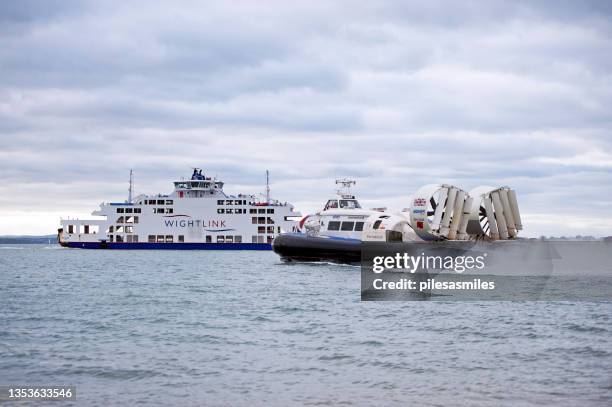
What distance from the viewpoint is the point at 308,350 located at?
15742 millimetres

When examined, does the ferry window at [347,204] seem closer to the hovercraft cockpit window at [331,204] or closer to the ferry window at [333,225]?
the hovercraft cockpit window at [331,204]

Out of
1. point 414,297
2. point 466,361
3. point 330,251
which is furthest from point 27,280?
point 466,361

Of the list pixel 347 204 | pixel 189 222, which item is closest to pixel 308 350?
pixel 347 204

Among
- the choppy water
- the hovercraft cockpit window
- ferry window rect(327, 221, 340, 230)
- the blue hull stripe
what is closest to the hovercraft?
ferry window rect(327, 221, 340, 230)

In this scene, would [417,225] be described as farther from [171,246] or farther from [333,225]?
[171,246]

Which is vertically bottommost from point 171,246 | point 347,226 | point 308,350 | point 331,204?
point 308,350

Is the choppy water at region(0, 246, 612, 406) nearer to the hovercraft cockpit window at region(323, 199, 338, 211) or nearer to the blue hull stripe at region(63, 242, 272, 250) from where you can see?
the hovercraft cockpit window at region(323, 199, 338, 211)

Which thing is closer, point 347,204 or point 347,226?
point 347,226

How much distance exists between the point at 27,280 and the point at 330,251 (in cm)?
1986

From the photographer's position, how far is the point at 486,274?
133 feet
